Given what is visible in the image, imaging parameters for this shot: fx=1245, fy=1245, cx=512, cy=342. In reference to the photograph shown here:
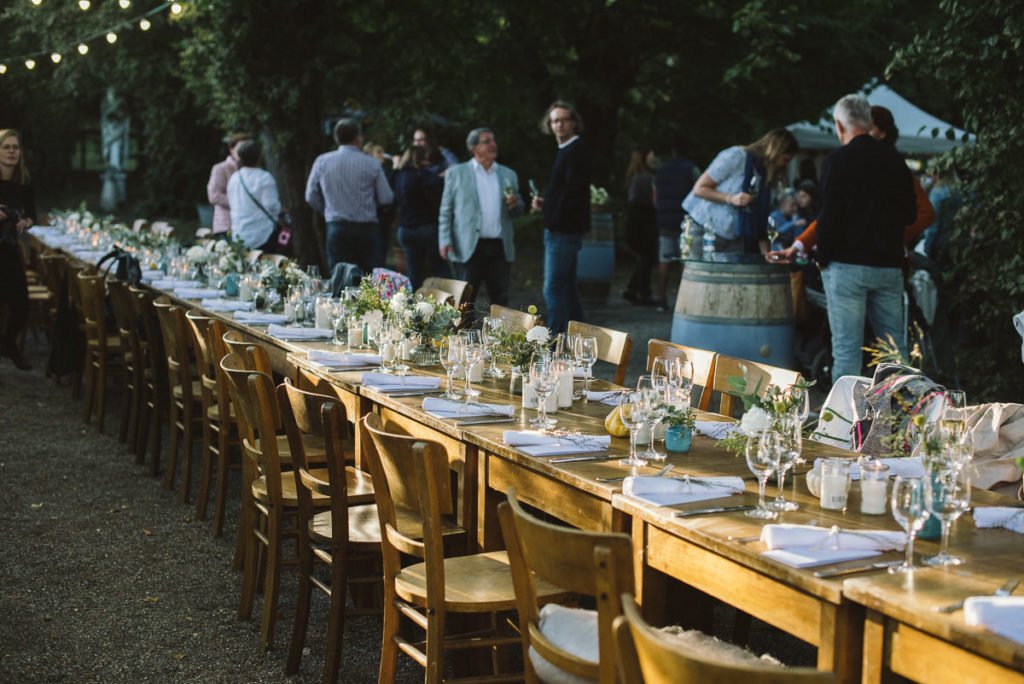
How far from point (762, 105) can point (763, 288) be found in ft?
43.2

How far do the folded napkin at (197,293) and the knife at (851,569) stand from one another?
243 inches

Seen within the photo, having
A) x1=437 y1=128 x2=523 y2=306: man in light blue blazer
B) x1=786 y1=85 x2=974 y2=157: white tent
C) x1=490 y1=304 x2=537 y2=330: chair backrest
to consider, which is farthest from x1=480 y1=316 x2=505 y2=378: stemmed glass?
x1=786 y1=85 x2=974 y2=157: white tent

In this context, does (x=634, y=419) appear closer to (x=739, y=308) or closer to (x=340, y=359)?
(x=340, y=359)

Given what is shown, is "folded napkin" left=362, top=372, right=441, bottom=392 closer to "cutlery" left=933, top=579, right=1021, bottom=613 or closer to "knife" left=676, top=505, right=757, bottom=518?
"knife" left=676, top=505, right=757, bottom=518

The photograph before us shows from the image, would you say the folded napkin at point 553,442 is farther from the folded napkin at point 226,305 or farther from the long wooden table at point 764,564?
the folded napkin at point 226,305

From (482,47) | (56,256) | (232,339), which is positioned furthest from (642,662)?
(482,47)

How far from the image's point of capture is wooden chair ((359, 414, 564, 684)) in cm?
336

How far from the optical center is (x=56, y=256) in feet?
31.8

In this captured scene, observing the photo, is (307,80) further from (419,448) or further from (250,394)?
(419,448)

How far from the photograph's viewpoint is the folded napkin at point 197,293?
8219 mm

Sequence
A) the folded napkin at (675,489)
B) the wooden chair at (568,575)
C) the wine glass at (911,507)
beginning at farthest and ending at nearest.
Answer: the folded napkin at (675,489)
the wine glass at (911,507)
the wooden chair at (568,575)

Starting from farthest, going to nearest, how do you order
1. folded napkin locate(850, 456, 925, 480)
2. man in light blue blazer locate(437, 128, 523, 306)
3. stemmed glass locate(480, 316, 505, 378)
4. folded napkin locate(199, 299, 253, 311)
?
1. man in light blue blazer locate(437, 128, 523, 306)
2. folded napkin locate(199, 299, 253, 311)
3. stemmed glass locate(480, 316, 505, 378)
4. folded napkin locate(850, 456, 925, 480)

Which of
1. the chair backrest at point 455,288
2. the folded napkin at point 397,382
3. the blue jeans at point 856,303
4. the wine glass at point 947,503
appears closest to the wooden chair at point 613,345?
the folded napkin at point 397,382

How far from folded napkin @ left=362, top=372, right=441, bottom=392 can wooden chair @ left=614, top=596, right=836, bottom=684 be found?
2.53 meters
